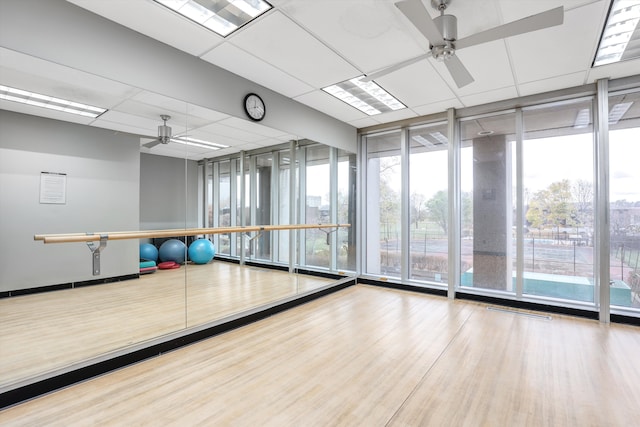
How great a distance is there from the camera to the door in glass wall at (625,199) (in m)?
3.53

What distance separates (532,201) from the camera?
163 inches

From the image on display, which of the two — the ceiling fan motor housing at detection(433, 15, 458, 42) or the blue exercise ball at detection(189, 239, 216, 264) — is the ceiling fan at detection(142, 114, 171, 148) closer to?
the blue exercise ball at detection(189, 239, 216, 264)

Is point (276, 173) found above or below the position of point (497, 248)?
above

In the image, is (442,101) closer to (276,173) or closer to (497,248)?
(497,248)

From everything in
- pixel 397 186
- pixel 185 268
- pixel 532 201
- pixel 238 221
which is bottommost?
pixel 185 268

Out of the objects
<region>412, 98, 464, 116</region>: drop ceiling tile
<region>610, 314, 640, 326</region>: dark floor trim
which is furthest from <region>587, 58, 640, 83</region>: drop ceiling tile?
<region>610, 314, 640, 326</region>: dark floor trim

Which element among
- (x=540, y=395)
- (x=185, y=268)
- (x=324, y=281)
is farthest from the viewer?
(x=324, y=281)

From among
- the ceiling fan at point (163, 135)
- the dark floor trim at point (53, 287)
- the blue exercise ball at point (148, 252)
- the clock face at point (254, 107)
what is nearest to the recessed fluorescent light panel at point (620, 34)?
the clock face at point (254, 107)

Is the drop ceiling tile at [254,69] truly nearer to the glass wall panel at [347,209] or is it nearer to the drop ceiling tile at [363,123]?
the drop ceiling tile at [363,123]

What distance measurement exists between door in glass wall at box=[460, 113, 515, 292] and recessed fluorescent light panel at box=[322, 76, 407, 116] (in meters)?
1.27

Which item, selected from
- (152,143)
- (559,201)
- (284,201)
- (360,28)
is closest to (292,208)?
(284,201)

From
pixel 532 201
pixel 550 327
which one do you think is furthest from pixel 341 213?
pixel 550 327

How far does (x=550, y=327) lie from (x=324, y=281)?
2.91 meters

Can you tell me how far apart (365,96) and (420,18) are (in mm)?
2150
